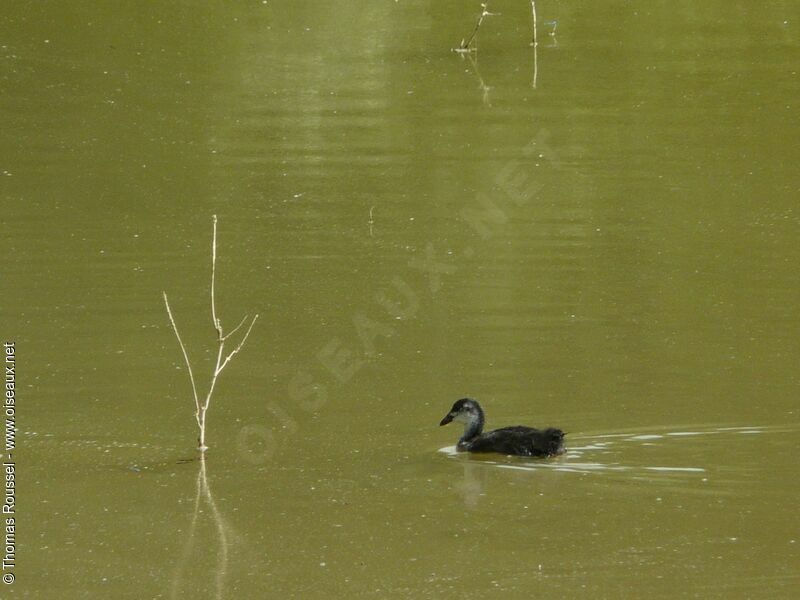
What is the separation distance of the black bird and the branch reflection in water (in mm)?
1105

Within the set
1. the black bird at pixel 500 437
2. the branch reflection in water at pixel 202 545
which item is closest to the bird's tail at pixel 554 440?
the black bird at pixel 500 437

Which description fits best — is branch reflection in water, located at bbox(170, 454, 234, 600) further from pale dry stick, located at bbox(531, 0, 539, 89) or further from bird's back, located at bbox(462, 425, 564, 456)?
pale dry stick, located at bbox(531, 0, 539, 89)

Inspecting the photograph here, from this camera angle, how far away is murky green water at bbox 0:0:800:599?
Result: 5855 mm

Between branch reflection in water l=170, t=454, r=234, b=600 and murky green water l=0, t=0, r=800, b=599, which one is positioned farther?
murky green water l=0, t=0, r=800, b=599

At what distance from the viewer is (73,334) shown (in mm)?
8570

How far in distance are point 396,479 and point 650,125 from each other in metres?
7.83

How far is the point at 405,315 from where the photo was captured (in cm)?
891

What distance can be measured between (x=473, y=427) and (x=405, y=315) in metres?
2.01

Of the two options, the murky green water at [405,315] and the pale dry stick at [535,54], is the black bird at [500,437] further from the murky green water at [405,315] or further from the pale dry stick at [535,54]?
the pale dry stick at [535,54]

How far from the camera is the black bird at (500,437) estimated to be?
259 inches

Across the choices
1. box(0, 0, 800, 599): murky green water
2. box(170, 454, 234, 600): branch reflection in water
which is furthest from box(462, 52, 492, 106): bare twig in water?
box(170, 454, 234, 600): branch reflection in water

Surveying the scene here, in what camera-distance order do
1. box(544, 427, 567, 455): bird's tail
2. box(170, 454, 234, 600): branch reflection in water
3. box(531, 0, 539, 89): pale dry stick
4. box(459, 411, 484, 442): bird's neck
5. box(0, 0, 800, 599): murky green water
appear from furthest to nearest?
box(531, 0, 539, 89): pale dry stick
box(459, 411, 484, 442): bird's neck
box(544, 427, 567, 455): bird's tail
box(0, 0, 800, 599): murky green water
box(170, 454, 234, 600): branch reflection in water

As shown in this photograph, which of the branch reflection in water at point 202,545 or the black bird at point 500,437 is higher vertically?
the black bird at point 500,437

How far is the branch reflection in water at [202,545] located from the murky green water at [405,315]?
1 cm
